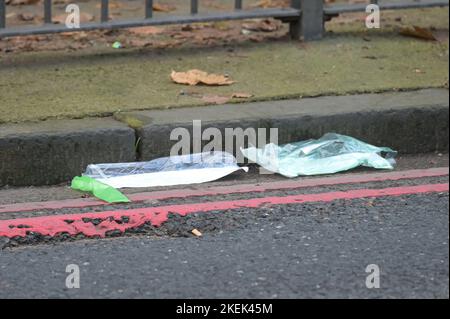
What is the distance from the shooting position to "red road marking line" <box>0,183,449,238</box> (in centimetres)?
416

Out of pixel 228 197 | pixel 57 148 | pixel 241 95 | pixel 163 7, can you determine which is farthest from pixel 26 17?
pixel 228 197

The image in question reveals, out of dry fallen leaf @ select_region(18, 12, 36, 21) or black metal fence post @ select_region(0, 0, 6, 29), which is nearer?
black metal fence post @ select_region(0, 0, 6, 29)

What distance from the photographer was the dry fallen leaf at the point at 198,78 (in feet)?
18.3

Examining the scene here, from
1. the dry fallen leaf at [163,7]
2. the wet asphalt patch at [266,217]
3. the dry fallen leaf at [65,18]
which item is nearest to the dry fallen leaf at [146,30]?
the dry fallen leaf at [163,7]

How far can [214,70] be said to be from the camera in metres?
5.76

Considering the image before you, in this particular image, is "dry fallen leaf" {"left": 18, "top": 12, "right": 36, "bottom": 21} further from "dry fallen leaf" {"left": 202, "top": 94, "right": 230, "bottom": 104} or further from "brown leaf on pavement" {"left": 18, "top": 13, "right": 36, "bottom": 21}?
"dry fallen leaf" {"left": 202, "top": 94, "right": 230, "bottom": 104}

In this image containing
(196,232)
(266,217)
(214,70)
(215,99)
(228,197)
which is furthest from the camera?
(214,70)

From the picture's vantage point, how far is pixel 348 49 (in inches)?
241

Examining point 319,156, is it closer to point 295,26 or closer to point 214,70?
point 214,70

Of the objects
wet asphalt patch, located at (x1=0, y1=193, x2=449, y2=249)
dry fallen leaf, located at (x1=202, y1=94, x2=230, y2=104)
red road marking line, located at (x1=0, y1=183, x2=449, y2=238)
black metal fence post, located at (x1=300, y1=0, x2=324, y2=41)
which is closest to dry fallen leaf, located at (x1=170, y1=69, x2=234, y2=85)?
dry fallen leaf, located at (x1=202, y1=94, x2=230, y2=104)

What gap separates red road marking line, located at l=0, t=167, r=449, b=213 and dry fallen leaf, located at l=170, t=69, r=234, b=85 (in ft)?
3.08

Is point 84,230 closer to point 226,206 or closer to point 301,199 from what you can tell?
point 226,206

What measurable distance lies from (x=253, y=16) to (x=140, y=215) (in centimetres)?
211

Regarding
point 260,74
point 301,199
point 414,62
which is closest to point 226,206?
point 301,199
